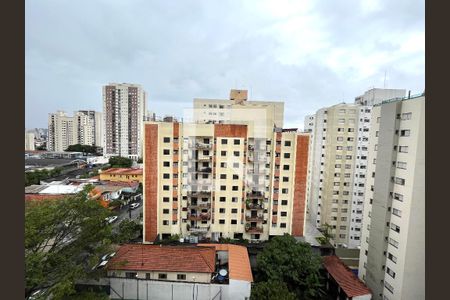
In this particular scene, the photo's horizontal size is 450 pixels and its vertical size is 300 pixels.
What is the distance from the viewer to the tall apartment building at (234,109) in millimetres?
11008

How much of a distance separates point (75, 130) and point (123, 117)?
819 cm

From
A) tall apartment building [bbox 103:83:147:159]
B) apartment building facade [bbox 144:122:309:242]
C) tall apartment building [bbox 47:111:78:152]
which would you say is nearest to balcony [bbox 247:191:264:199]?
apartment building facade [bbox 144:122:309:242]

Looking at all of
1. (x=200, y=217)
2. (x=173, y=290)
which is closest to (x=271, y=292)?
(x=173, y=290)

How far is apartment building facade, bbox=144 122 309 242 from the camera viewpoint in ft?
34.6

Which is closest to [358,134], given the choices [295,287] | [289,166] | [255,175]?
[289,166]

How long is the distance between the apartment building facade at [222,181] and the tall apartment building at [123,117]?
738 inches

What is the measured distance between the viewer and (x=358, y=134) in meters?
13.9

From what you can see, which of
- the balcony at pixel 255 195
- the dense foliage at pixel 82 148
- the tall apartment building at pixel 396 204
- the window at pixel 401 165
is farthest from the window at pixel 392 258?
the dense foliage at pixel 82 148

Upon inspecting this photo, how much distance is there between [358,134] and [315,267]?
9259 millimetres

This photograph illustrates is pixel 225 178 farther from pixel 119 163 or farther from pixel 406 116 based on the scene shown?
pixel 119 163

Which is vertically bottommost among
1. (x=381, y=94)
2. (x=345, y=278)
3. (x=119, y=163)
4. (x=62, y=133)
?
(x=345, y=278)

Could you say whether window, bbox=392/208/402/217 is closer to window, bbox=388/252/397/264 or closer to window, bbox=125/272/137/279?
window, bbox=388/252/397/264

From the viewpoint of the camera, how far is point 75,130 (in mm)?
31219

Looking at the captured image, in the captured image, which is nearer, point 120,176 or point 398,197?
point 398,197
